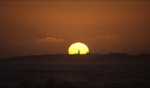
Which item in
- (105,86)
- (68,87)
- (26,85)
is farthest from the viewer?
(105,86)

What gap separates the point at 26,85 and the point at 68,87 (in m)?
4.99

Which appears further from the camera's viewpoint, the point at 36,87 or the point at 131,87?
the point at 131,87

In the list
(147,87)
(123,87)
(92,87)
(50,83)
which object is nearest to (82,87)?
(92,87)

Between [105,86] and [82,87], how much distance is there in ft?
15.2

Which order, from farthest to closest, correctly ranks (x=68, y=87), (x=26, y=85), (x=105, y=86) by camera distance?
(x=105, y=86), (x=26, y=85), (x=68, y=87)

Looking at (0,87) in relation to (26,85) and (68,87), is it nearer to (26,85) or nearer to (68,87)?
(26,85)

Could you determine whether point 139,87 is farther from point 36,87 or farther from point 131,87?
point 36,87

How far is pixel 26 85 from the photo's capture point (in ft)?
127

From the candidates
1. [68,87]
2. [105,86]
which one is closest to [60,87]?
[68,87]

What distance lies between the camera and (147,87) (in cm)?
4744

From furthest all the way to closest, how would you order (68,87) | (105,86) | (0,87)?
(105,86), (0,87), (68,87)

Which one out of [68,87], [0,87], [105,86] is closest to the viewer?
[68,87]

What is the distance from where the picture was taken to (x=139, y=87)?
4769 cm

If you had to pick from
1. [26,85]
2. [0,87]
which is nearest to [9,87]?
[0,87]
